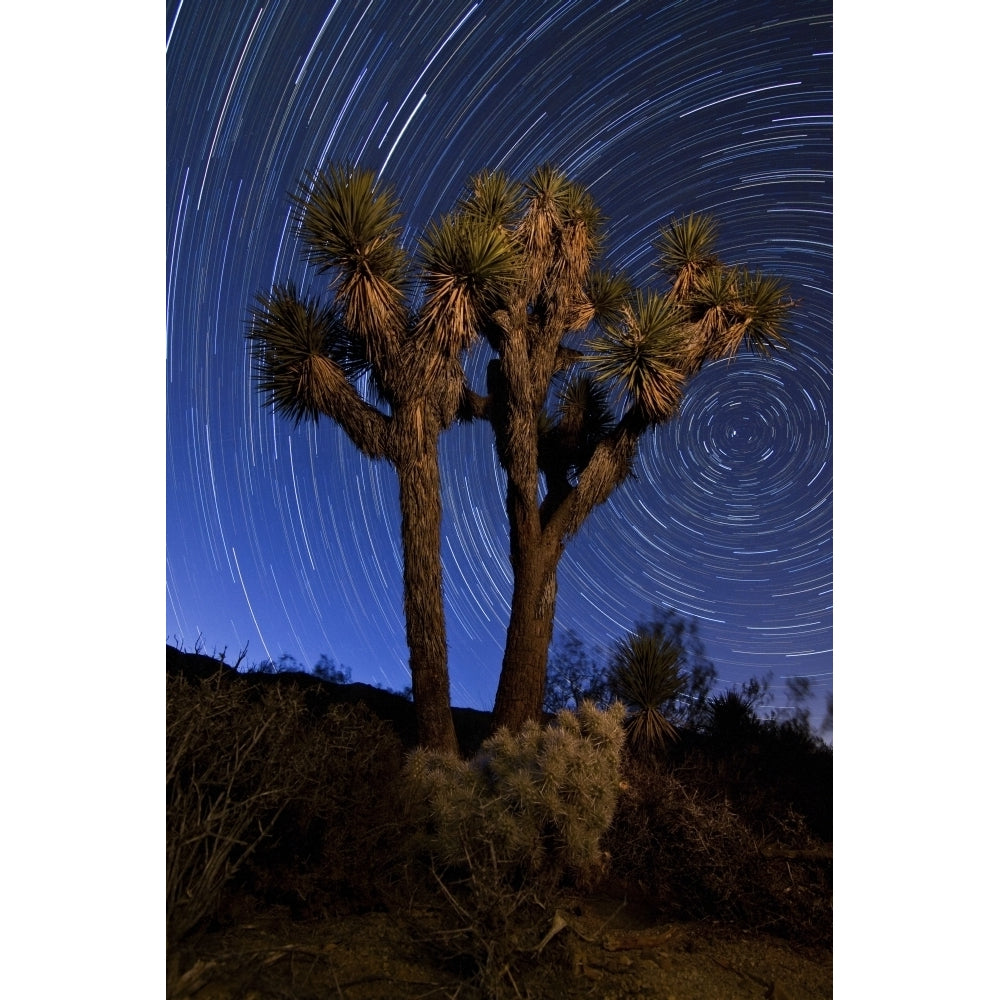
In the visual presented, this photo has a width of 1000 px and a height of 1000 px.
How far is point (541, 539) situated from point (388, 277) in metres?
2.29

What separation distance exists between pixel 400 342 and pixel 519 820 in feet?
12.1

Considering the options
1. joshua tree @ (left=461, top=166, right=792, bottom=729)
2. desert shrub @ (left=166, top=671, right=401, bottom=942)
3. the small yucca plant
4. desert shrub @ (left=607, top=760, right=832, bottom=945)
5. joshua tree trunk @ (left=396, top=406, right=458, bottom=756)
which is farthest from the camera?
the small yucca plant

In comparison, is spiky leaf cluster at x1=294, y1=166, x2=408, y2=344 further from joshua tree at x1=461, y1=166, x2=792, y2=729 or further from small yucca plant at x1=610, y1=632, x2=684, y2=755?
small yucca plant at x1=610, y1=632, x2=684, y2=755

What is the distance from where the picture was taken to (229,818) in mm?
4273

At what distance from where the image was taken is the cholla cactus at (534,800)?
15.8ft

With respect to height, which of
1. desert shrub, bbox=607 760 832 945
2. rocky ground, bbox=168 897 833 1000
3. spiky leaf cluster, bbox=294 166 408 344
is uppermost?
spiky leaf cluster, bbox=294 166 408 344

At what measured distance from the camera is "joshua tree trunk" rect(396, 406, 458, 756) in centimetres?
688

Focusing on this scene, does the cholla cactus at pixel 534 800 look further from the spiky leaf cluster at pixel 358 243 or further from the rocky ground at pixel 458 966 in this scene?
the spiky leaf cluster at pixel 358 243

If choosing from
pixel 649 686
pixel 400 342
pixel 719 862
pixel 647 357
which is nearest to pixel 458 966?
pixel 719 862

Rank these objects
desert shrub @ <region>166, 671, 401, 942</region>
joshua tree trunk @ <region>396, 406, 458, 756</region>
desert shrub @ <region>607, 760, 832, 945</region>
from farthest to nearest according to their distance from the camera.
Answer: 1. joshua tree trunk @ <region>396, 406, 458, 756</region>
2. desert shrub @ <region>607, 760, 832, 945</region>
3. desert shrub @ <region>166, 671, 401, 942</region>

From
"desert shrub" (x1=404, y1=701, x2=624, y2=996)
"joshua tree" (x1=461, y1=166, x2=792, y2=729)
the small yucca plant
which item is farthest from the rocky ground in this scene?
"joshua tree" (x1=461, y1=166, x2=792, y2=729)
